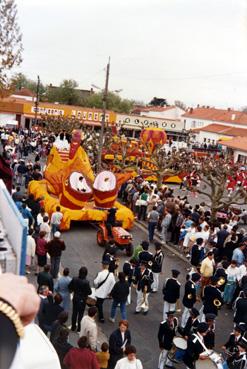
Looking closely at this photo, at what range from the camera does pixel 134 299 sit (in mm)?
10984

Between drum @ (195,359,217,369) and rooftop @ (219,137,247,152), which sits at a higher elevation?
rooftop @ (219,137,247,152)

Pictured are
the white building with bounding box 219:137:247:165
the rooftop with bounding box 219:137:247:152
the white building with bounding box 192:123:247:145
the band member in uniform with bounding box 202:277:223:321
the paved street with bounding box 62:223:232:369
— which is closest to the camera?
the paved street with bounding box 62:223:232:369

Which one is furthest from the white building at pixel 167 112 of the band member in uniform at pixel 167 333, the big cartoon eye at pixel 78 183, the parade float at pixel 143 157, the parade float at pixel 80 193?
the band member in uniform at pixel 167 333

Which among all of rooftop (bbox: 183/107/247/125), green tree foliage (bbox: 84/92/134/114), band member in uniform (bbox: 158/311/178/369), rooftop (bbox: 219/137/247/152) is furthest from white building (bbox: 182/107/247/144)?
band member in uniform (bbox: 158/311/178/369)

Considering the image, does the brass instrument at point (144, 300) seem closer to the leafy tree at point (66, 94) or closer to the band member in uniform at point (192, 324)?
the band member in uniform at point (192, 324)

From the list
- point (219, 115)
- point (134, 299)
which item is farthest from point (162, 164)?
point (219, 115)

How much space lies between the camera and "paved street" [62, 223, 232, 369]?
8984 mm

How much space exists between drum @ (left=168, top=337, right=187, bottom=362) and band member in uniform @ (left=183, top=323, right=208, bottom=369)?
0.31 m

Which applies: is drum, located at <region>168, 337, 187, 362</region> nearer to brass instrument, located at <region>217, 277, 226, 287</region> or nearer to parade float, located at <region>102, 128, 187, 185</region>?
brass instrument, located at <region>217, 277, 226, 287</region>

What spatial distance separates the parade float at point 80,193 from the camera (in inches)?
615

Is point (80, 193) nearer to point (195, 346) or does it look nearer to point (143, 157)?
point (195, 346)

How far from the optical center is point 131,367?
20.7 feet

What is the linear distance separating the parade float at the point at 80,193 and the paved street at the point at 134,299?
2.09ft

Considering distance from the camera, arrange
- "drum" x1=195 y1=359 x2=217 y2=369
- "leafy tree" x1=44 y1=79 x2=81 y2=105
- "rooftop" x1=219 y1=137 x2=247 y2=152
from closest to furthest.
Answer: "drum" x1=195 y1=359 x2=217 y2=369 < "rooftop" x1=219 y1=137 x2=247 y2=152 < "leafy tree" x1=44 y1=79 x2=81 y2=105
